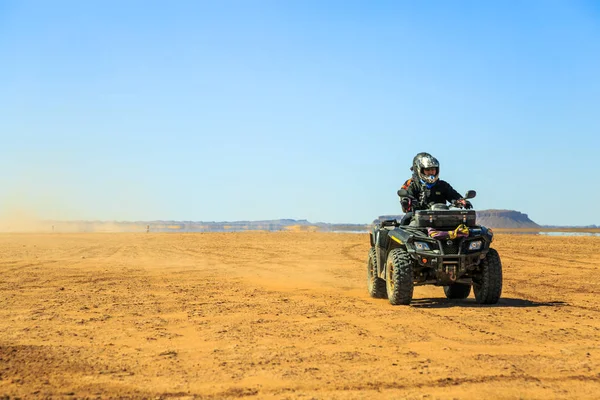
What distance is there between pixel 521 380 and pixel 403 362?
4.47 ft

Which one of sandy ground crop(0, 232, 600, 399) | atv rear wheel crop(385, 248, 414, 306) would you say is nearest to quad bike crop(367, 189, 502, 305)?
atv rear wheel crop(385, 248, 414, 306)

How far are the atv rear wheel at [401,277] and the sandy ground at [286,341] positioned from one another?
0.25 m

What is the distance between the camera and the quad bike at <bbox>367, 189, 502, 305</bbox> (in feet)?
41.9

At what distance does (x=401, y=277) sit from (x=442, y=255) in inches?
32.2

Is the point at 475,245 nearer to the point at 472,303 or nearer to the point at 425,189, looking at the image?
the point at 472,303

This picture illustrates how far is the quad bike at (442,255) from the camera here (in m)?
12.8

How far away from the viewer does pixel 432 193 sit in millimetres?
14133

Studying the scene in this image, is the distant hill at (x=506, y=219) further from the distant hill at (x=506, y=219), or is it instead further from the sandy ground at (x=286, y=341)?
the sandy ground at (x=286, y=341)

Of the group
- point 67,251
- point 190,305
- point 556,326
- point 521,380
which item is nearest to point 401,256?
point 556,326

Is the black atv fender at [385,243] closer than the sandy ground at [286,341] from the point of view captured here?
No

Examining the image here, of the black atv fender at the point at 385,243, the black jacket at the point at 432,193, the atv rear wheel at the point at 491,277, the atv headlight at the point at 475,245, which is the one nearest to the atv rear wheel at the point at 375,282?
the black atv fender at the point at 385,243

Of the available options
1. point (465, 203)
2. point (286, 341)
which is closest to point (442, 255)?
point (465, 203)

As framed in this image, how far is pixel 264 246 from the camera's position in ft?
127

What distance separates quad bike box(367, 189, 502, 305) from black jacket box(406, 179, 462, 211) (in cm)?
39
